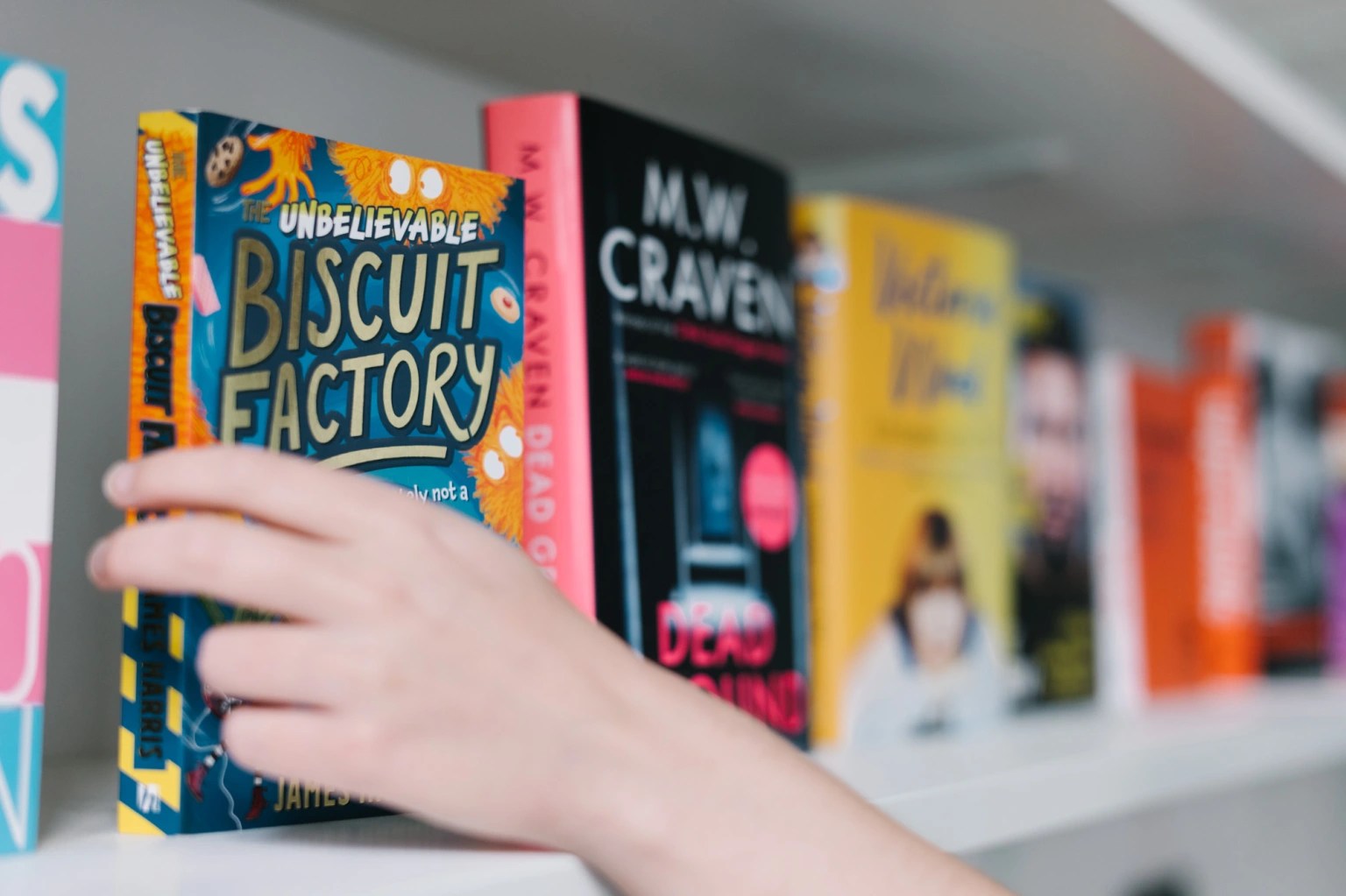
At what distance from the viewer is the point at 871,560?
727mm

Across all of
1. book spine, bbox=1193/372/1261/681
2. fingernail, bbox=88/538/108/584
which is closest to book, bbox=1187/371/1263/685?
book spine, bbox=1193/372/1261/681

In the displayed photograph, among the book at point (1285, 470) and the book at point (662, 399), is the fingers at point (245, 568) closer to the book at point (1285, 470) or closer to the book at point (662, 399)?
the book at point (662, 399)

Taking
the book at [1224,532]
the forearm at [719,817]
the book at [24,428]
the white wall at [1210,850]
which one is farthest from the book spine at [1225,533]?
the book at [24,428]

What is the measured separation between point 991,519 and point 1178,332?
2.62 feet

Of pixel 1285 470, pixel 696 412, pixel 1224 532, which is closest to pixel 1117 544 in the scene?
pixel 1224 532

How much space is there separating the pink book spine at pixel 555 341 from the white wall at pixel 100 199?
0.57ft

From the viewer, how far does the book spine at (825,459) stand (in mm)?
695

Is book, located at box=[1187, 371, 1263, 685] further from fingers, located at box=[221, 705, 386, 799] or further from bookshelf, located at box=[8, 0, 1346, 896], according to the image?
fingers, located at box=[221, 705, 386, 799]

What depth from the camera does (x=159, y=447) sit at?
16.3 inches

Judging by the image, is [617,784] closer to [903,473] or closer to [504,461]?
[504,461]

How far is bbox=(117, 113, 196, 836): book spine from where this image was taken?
1.36ft

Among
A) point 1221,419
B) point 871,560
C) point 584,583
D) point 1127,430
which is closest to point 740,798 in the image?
point 584,583

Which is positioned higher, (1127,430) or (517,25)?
(517,25)

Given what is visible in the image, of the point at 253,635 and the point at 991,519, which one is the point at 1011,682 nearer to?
the point at 991,519
